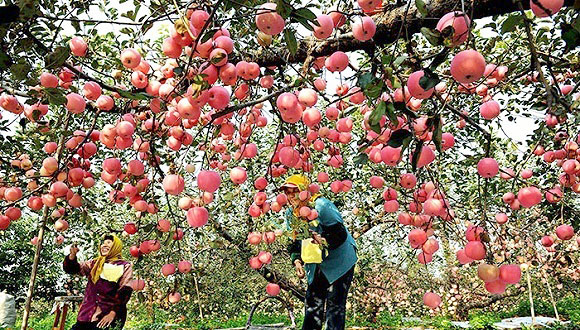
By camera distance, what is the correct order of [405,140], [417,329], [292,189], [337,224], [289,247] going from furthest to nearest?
1. [417,329]
2. [289,247]
3. [337,224]
4. [292,189]
5. [405,140]

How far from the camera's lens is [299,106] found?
4.44 feet

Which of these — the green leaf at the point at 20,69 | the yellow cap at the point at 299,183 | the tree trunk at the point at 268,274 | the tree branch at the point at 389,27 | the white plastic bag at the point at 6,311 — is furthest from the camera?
the white plastic bag at the point at 6,311

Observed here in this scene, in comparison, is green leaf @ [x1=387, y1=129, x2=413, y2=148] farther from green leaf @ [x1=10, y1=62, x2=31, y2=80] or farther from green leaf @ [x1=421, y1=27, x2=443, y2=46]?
green leaf @ [x1=10, y1=62, x2=31, y2=80]

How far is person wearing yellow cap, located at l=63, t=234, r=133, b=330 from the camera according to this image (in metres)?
3.53

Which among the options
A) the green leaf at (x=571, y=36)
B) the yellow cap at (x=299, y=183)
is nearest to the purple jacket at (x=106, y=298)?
the yellow cap at (x=299, y=183)

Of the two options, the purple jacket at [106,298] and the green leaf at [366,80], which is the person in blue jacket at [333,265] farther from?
the green leaf at [366,80]

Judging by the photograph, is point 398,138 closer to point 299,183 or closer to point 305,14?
point 305,14

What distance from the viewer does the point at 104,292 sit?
3.60 m

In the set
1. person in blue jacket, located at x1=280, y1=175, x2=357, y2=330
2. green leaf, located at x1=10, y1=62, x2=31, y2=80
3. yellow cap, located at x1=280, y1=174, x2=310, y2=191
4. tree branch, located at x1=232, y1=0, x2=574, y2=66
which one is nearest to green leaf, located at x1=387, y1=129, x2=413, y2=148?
tree branch, located at x1=232, y1=0, x2=574, y2=66

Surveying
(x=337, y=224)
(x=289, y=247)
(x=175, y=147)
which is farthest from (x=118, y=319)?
(x=175, y=147)

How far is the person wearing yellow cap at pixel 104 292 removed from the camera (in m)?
3.53

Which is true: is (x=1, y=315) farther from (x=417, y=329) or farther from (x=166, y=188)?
(x=166, y=188)

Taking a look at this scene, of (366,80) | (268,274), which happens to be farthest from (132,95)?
(268,274)

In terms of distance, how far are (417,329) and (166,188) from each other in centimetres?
473
